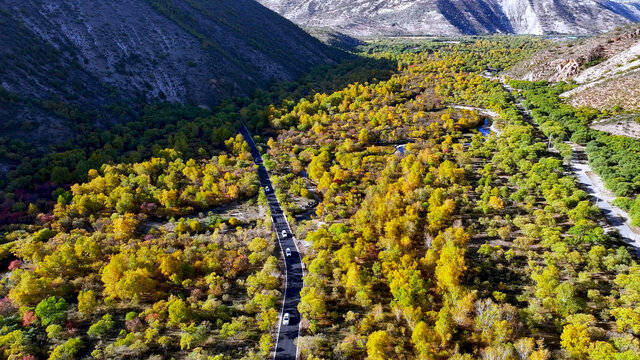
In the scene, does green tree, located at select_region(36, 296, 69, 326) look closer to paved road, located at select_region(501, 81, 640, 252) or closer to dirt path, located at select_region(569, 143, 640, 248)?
paved road, located at select_region(501, 81, 640, 252)

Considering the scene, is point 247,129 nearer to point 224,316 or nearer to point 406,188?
point 406,188

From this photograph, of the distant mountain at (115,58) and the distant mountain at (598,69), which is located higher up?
the distant mountain at (598,69)

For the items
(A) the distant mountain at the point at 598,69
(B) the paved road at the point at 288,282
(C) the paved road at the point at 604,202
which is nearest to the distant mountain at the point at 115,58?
(B) the paved road at the point at 288,282

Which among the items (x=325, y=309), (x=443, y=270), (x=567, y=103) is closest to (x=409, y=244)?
(x=443, y=270)

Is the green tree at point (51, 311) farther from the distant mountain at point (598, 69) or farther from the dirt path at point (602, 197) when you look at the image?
the distant mountain at point (598, 69)

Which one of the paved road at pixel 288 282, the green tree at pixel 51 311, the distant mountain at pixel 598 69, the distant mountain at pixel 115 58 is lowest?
the green tree at pixel 51 311

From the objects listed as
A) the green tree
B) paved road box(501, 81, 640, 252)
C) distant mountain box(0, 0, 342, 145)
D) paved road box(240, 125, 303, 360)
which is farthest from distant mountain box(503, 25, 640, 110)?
the green tree
